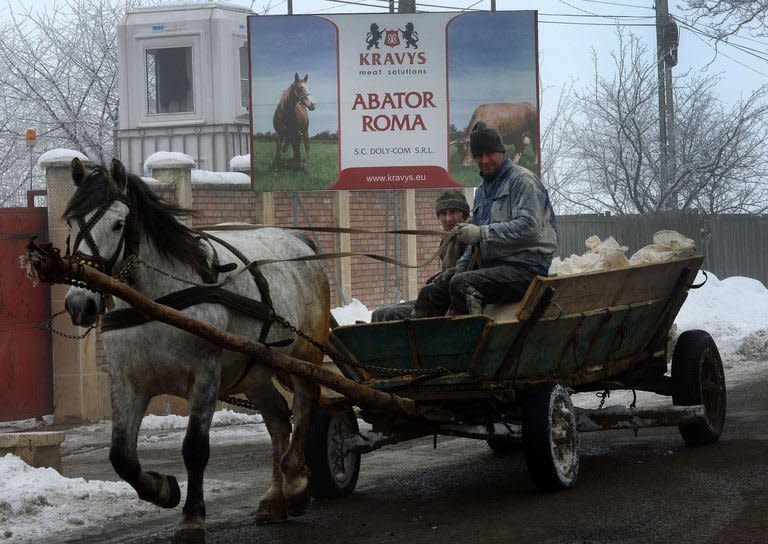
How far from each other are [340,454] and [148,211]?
2.36 m

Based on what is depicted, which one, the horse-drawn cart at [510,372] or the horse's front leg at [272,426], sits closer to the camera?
the horse's front leg at [272,426]

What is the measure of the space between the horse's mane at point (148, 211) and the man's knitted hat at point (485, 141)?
2089mm

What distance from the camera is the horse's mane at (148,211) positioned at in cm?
707

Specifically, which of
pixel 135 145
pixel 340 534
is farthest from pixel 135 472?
pixel 135 145

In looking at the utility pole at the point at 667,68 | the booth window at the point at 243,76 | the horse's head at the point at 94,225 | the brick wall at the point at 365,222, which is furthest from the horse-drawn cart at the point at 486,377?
the utility pole at the point at 667,68

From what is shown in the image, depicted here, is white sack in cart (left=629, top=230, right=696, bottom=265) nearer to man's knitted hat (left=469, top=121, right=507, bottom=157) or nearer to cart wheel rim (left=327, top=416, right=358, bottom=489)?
man's knitted hat (left=469, top=121, right=507, bottom=157)

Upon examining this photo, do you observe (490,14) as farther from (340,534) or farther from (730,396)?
(340,534)

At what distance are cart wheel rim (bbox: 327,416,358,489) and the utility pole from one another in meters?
24.8

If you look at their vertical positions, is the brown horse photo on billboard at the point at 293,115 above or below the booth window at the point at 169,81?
below

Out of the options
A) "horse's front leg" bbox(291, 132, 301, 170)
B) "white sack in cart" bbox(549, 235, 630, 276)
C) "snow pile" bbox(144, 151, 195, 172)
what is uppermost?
"horse's front leg" bbox(291, 132, 301, 170)

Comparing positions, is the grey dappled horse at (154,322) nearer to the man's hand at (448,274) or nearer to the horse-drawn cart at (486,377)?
the horse-drawn cart at (486,377)

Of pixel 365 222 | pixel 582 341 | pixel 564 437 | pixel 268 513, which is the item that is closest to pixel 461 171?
pixel 365 222

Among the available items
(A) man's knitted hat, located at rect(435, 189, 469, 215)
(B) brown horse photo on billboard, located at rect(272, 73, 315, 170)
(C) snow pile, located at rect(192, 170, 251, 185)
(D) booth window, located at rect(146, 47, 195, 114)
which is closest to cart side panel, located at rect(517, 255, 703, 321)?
(A) man's knitted hat, located at rect(435, 189, 469, 215)

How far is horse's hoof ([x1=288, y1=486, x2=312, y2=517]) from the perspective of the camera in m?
8.16
